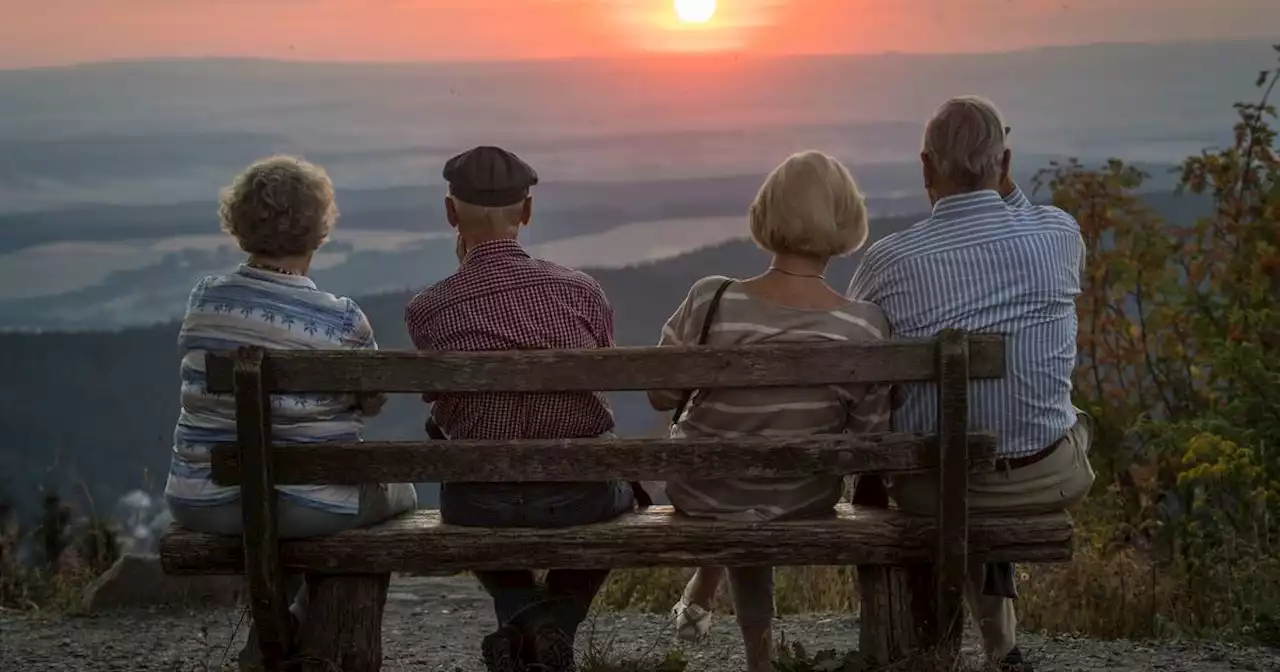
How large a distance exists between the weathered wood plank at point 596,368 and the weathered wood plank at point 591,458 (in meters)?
0.14

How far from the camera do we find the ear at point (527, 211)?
4117 mm

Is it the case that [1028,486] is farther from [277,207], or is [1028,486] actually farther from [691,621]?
[277,207]

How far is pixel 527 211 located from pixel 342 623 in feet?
3.86

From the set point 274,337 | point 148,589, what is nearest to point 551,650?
point 274,337

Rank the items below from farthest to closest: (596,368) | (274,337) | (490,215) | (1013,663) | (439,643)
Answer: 1. (439,643)
2. (1013,663)
3. (490,215)
4. (274,337)
5. (596,368)

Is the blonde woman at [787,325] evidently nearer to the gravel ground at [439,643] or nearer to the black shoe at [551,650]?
the black shoe at [551,650]

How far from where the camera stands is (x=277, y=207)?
3.90 metres

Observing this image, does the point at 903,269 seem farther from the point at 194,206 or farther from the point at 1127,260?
the point at 194,206

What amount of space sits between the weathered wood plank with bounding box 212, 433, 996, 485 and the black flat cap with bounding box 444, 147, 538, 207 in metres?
0.71

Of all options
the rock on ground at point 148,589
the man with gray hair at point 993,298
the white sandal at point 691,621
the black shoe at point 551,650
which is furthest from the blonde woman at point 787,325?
the rock on ground at point 148,589

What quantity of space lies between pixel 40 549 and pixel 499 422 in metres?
4.38

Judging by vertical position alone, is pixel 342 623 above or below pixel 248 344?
below

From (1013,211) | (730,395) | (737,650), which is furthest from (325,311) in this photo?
(737,650)

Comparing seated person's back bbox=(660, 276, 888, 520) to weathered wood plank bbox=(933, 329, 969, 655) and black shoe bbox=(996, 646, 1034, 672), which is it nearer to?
weathered wood plank bbox=(933, 329, 969, 655)
